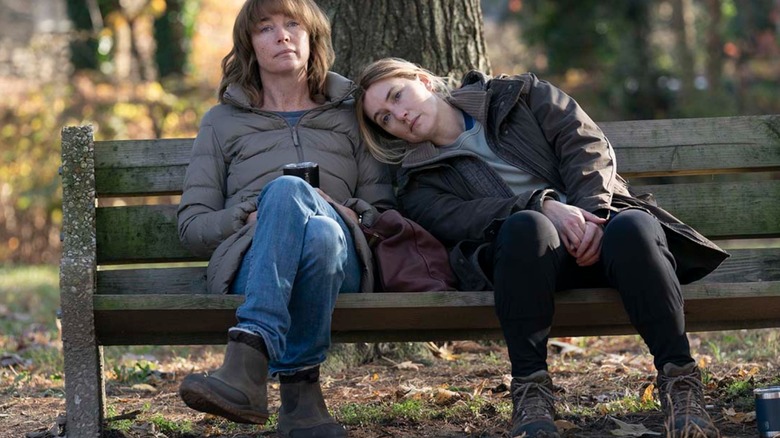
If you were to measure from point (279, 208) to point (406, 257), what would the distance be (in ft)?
1.76

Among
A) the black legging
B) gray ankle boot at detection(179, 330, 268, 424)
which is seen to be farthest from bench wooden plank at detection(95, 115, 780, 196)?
gray ankle boot at detection(179, 330, 268, 424)

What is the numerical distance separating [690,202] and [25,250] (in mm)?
8384

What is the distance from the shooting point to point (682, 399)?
325 cm

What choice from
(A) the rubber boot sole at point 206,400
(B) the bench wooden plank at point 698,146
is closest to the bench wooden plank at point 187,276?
(B) the bench wooden plank at point 698,146

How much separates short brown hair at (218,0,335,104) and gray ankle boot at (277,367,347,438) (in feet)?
3.93

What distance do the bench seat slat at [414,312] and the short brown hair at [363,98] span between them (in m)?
0.70

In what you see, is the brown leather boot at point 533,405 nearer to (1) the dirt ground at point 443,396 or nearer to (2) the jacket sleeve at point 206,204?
(1) the dirt ground at point 443,396

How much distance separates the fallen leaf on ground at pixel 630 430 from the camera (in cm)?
344

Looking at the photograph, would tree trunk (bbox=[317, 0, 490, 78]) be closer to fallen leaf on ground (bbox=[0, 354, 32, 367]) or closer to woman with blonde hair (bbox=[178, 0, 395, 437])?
woman with blonde hair (bbox=[178, 0, 395, 437])

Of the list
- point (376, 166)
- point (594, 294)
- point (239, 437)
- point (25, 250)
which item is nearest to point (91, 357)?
point (239, 437)

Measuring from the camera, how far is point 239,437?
3715mm

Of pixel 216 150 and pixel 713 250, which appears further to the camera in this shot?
pixel 216 150

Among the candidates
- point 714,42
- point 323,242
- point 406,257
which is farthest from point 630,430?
point 714,42

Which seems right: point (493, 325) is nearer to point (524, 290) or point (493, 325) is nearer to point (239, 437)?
point (524, 290)
